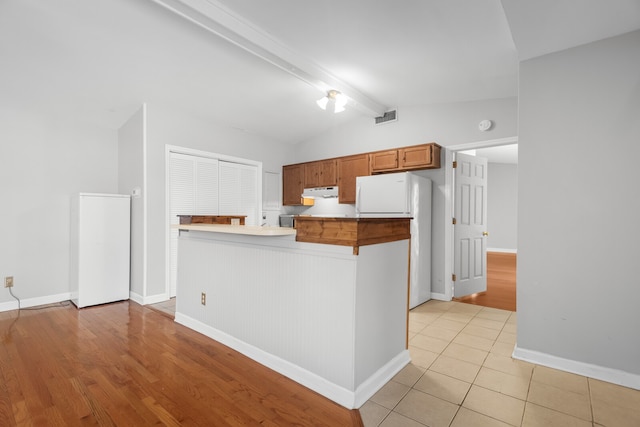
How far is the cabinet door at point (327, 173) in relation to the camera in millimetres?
5211

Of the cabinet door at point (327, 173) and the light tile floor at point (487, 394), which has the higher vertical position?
the cabinet door at point (327, 173)

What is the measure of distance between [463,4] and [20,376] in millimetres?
4307

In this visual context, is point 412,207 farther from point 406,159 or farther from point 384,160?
point 384,160

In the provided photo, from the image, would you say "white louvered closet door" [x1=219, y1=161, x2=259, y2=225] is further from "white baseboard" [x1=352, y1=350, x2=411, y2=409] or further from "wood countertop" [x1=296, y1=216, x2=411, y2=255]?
"white baseboard" [x1=352, y1=350, x2=411, y2=409]

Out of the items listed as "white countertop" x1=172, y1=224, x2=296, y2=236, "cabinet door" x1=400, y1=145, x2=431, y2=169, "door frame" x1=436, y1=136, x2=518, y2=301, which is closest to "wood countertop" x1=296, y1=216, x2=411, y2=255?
"white countertop" x1=172, y1=224, x2=296, y2=236

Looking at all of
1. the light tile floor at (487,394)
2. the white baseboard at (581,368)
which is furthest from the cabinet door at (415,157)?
the white baseboard at (581,368)

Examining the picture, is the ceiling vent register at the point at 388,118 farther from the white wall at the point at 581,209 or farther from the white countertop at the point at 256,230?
the white countertop at the point at 256,230

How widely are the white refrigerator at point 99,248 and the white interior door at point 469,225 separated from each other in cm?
478

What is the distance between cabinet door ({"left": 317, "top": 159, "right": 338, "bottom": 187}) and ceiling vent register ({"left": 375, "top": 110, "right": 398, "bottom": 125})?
1.00 metres

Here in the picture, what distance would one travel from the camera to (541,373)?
2264mm

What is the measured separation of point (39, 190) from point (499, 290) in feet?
22.6

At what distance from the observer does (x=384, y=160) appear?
4.53 m

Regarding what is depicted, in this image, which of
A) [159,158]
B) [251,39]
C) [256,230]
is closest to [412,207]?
[256,230]

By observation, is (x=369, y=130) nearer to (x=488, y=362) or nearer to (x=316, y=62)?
(x=316, y=62)
